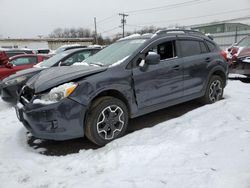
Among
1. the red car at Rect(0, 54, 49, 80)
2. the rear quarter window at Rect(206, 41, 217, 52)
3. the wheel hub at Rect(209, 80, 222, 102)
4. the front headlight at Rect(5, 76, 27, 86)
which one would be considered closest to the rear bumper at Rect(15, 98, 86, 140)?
the front headlight at Rect(5, 76, 27, 86)

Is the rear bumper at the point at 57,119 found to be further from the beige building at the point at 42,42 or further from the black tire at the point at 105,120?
the beige building at the point at 42,42

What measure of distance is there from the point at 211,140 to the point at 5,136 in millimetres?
3416

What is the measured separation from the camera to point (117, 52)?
4.40m

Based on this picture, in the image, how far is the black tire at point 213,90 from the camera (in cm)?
523

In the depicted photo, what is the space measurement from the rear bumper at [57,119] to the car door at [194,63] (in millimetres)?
2325

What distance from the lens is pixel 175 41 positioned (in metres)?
4.67

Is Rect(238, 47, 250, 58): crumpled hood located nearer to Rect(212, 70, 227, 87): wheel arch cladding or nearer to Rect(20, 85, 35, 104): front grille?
Rect(212, 70, 227, 87): wheel arch cladding

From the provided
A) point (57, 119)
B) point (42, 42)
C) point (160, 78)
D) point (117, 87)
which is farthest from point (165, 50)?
point (42, 42)

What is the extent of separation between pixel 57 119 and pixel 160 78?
1916mm

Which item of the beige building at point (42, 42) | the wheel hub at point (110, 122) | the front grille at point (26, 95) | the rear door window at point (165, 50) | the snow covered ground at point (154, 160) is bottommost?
the snow covered ground at point (154, 160)

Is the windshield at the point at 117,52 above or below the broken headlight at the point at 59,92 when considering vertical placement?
above

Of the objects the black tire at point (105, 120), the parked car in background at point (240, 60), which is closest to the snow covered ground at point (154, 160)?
the black tire at point (105, 120)

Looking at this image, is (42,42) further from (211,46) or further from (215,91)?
(215,91)

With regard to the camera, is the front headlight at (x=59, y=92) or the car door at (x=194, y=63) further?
the car door at (x=194, y=63)
